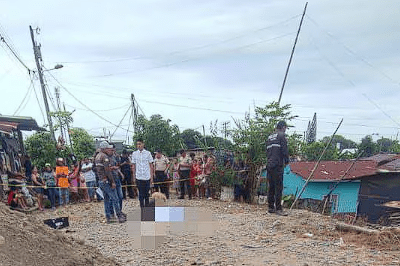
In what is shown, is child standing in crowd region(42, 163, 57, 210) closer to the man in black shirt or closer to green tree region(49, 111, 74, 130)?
the man in black shirt

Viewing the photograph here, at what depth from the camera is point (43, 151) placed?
656 inches

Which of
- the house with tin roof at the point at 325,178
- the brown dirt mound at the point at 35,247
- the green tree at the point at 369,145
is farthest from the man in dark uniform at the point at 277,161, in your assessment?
the green tree at the point at 369,145

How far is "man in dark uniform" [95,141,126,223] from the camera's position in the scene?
8359mm

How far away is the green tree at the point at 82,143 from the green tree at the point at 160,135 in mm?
2950

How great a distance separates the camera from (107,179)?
27.7ft

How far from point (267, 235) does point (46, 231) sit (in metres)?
3.50

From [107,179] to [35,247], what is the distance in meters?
3.93

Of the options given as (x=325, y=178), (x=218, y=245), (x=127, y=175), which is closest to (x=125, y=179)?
(x=127, y=175)

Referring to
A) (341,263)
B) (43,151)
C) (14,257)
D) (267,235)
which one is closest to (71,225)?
(267,235)

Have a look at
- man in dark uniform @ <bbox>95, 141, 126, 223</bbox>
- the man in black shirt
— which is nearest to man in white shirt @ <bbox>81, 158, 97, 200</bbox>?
the man in black shirt

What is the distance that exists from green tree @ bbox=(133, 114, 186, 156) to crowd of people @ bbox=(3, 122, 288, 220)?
871cm

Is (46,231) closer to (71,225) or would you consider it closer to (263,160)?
(71,225)

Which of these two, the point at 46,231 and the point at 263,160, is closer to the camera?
the point at 46,231

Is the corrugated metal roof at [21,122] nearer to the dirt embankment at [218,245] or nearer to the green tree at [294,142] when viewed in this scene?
the dirt embankment at [218,245]
